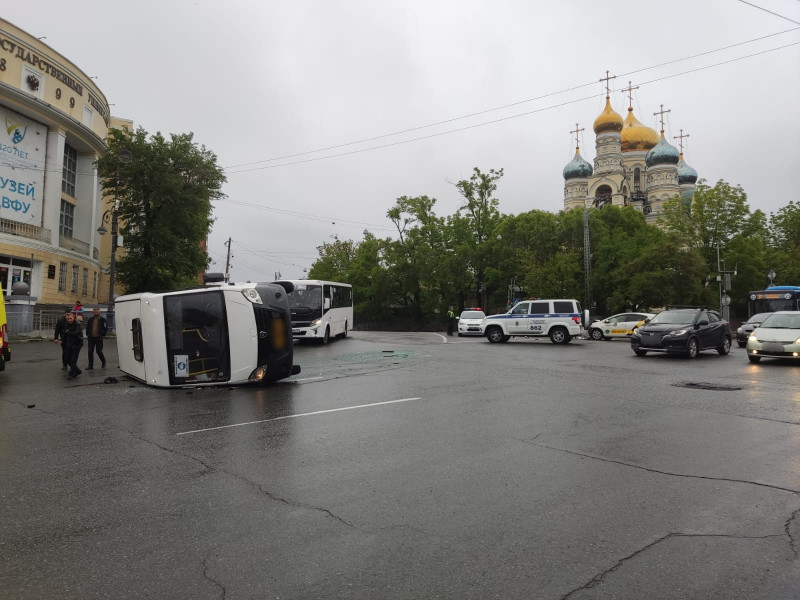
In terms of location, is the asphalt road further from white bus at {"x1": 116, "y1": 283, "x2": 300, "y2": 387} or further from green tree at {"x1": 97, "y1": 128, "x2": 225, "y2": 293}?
green tree at {"x1": 97, "y1": 128, "x2": 225, "y2": 293}

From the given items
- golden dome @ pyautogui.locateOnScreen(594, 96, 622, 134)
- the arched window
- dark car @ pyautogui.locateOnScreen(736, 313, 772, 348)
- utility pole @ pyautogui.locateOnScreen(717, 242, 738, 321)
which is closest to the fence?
dark car @ pyautogui.locateOnScreen(736, 313, 772, 348)

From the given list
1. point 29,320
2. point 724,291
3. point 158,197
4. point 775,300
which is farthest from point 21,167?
point 724,291

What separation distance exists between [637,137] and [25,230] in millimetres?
92125

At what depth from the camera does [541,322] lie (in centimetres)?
2525

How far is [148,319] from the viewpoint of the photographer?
1120cm

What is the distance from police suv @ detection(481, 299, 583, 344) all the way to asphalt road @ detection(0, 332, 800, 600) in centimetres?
Result: 1476

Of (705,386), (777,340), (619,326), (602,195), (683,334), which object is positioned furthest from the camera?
(602,195)

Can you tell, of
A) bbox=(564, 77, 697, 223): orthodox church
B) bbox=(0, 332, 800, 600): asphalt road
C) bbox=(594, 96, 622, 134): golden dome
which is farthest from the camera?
bbox=(594, 96, 622, 134): golden dome

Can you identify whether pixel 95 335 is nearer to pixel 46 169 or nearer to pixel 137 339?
pixel 137 339

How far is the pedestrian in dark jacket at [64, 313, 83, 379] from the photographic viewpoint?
14.0m

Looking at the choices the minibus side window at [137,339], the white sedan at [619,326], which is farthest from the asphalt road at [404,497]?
the white sedan at [619,326]

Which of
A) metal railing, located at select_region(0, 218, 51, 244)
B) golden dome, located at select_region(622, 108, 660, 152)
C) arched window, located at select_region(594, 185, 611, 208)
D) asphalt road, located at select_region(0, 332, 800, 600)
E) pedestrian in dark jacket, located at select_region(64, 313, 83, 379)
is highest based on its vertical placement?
golden dome, located at select_region(622, 108, 660, 152)

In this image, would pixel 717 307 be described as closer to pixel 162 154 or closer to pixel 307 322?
pixel 307 322

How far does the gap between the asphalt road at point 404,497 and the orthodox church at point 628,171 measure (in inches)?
3310
